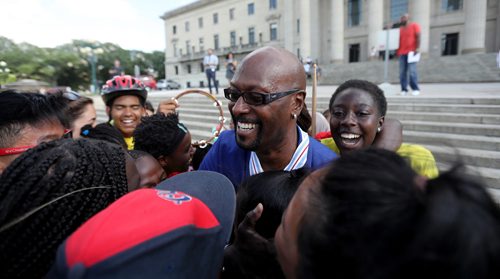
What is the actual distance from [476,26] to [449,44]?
209 inches

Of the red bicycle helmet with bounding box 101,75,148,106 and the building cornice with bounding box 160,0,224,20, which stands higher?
the building cornice with bounding box 160,0,224,20

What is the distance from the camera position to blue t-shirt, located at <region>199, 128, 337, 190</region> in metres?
2.05

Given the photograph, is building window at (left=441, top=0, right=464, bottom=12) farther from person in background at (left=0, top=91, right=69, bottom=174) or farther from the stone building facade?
person in background at (left=0, top=91, right=69, bottom=174)

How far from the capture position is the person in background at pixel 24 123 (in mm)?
1453

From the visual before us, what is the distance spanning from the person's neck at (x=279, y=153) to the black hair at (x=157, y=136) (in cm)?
82

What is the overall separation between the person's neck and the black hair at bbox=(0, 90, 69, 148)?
1.18m

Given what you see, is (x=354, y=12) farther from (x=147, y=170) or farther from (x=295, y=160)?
(x=147, y=170)

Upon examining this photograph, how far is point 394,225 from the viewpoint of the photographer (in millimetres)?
544

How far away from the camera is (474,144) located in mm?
5227

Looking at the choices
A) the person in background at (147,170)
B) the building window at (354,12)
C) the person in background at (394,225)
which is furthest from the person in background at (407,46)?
the building window at (354,12)

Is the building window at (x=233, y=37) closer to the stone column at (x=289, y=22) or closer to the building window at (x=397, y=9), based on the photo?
the stone column at (x=289, y=22)

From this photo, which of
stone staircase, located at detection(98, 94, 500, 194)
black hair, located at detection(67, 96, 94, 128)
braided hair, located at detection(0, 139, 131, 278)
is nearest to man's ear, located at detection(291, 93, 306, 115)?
braided hair, located at detection(0, 139, 131, 278)

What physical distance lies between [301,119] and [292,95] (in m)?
0.81

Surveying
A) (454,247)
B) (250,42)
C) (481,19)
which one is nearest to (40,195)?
(454,247)
